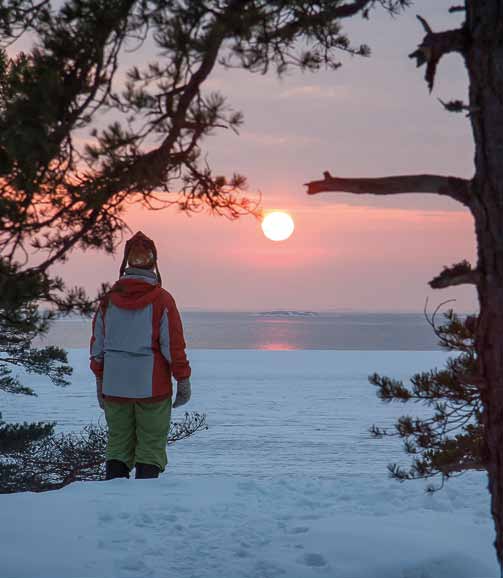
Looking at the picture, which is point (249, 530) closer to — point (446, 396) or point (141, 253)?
point (446, 396)

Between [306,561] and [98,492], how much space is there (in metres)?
1.83

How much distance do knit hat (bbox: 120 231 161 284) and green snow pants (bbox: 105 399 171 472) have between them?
1.02 m

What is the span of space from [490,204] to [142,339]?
285cm

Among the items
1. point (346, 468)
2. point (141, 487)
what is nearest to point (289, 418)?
point (346, 468)

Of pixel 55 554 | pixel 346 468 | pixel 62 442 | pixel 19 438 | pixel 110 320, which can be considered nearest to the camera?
pixel 55 554

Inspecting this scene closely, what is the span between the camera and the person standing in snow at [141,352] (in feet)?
18.9

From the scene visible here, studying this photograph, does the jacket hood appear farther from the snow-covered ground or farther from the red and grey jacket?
the snow-covered ground

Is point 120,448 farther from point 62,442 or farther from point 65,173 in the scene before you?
point 62,442

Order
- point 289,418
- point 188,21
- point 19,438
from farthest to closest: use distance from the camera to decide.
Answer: point 289,418, point 19,438, point 188,21

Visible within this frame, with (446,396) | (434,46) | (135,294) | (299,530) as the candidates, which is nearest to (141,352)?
(135,294)

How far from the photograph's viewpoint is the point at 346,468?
13875mm

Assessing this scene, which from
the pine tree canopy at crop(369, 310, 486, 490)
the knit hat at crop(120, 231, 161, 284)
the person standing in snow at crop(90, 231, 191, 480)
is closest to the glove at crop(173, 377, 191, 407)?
the person standing in snow at crop(90, 231, 191, 480)

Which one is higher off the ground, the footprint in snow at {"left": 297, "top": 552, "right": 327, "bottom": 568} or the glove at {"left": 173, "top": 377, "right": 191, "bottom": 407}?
the glove at {"left": 173, "top": 377, "right": 191, "bottom": 407}

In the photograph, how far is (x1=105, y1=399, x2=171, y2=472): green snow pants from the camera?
19.3ft
